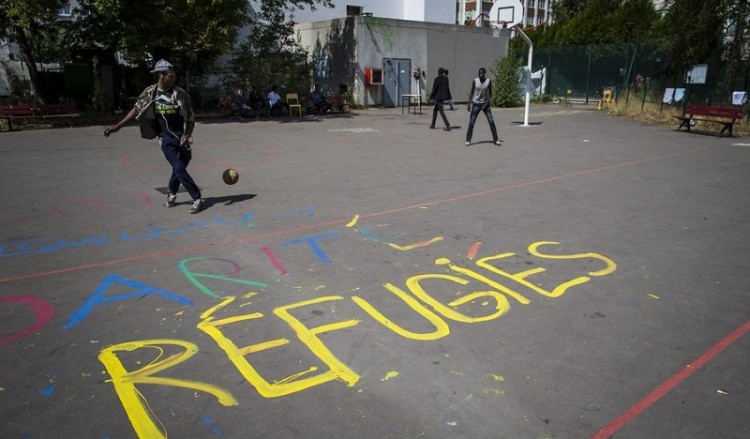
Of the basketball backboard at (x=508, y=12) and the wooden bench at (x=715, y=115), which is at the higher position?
the basketball backboard at (x=508, y=12)

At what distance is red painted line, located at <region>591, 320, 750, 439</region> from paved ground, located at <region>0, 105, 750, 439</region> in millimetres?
12

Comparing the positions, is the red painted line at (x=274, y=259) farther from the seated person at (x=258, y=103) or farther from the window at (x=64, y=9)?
the seated person at (x=258, y=103)

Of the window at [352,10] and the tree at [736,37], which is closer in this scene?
the tree at [736,37]

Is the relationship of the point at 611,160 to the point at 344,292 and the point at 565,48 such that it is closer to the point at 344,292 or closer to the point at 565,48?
the point at 344,292

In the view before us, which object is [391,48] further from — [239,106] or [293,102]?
[239,106]

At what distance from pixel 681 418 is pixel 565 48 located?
102 ft

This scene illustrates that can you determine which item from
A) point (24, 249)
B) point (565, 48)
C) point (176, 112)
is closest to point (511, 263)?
point (176, 112)

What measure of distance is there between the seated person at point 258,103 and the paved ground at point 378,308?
40.9 ft

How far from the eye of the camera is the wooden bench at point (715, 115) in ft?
47.4

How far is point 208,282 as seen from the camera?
4.72 metres

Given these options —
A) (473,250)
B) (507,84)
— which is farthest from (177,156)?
(507,84)

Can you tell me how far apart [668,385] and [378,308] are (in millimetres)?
2005

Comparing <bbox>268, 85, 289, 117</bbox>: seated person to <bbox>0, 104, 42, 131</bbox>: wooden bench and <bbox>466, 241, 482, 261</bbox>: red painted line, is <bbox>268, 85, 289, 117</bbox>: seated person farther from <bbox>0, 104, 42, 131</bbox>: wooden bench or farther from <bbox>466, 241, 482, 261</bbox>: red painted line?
<bbox>466, 241, 482, 261</bbox>: red painted line

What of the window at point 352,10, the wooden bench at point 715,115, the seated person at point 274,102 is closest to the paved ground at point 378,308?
the wooden bench at point 715,115
